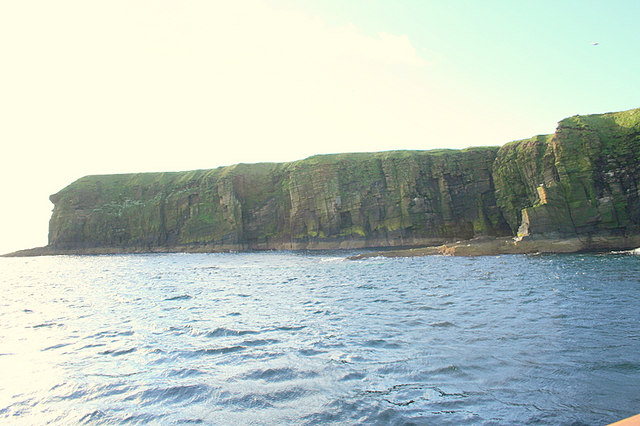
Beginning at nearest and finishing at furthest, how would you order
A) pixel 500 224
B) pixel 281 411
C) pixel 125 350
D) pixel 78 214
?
pixel 281 411
pixel 125 350
pixel 500 224
pixel 78 214

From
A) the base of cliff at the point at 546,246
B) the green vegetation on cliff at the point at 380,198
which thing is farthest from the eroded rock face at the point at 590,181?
the base of cliff at the point at 546,246

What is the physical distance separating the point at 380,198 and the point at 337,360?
83.6 meters

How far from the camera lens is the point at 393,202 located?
91500mm

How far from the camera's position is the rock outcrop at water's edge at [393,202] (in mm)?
50844

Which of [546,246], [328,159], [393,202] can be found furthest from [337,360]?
[328,159]

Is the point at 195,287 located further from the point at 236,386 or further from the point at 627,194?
the point at 627,194

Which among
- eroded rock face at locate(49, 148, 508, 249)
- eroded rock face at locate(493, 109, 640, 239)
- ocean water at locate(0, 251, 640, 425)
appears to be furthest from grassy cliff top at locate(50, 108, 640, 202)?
ocean water at locate(0, 251, 640, 425)

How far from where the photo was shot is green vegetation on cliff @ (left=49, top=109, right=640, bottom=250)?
51438 millimetres

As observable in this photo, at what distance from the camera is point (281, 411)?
7688 millimetres

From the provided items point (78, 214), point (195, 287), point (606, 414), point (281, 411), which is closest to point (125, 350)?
point (281, 411)

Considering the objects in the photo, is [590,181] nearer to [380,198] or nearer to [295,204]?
[380,198]

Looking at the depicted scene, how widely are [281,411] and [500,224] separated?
276ft

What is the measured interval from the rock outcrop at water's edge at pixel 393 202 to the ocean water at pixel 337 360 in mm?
34019

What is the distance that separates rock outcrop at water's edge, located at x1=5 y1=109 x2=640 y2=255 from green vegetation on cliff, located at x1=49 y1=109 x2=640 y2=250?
0.21m
